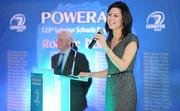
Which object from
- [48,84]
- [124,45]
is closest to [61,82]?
[48,84]

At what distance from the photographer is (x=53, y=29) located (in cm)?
385

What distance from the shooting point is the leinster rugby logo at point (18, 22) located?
3990 millimetres

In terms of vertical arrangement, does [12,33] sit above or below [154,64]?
above

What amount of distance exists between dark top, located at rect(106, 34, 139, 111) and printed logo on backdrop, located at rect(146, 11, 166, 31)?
50cm

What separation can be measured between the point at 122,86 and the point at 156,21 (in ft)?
2.56

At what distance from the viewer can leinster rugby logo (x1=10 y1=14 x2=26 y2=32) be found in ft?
13.1

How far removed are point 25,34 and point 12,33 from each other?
0.55 ft

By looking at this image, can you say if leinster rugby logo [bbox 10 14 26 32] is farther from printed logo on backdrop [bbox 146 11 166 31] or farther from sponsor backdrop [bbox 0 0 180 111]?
printed logo on backdrop [bbox 146 11 166 31]

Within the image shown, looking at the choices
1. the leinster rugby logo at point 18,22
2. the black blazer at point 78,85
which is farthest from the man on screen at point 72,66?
the leinster rugby logo at point 18,22

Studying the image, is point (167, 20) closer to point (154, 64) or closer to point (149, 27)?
point (149, 27)

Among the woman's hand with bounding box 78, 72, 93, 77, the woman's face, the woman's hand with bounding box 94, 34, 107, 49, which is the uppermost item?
the woman's face

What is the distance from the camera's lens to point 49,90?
12.6 feet

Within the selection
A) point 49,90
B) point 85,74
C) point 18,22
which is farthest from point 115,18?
point 18,22

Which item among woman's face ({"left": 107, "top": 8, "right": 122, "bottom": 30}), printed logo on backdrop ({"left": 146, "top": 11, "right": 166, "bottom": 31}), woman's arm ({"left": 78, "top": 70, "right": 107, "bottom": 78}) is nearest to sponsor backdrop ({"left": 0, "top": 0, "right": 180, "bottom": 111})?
printed logo on backdrop ({"left": 146, "top": 11, "right": 166, "bottom": 31})
